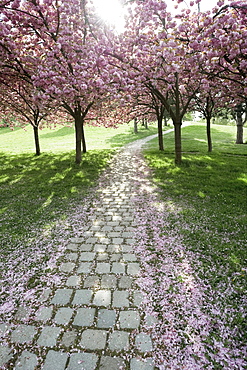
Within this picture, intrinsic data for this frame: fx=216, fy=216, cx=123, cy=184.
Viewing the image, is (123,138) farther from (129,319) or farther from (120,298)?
(129,319)

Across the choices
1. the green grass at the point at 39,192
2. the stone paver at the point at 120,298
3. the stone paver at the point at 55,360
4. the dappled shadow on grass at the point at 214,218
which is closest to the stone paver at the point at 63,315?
the stone paver at the point at 55,360

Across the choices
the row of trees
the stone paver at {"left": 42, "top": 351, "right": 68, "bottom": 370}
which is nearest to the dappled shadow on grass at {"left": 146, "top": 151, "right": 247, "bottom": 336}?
the stone paver at {"left": 42, "top": 351, "right": 68, "bottom": 370}

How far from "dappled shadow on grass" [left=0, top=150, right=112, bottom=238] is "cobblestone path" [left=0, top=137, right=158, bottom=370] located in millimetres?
2462

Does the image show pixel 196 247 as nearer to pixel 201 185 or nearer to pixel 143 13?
pixel 201 185

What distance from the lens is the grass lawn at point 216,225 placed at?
4008 mm

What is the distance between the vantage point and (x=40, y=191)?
11133 millimetres

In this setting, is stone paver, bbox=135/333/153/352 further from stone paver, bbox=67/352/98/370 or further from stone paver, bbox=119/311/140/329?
stone paver, bbox=67/352/98/370

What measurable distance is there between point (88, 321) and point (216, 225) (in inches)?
192

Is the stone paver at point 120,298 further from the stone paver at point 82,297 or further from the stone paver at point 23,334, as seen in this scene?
the stone paver at point 23,334

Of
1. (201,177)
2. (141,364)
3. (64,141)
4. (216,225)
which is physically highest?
(64,141)

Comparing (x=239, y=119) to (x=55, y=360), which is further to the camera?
(x=239, y=119)

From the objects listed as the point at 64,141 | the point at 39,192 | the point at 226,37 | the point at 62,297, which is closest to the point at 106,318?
the point at 62,297

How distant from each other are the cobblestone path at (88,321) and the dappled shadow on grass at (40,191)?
96.9 inches

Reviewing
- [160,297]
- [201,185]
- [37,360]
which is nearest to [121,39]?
[201,185]
